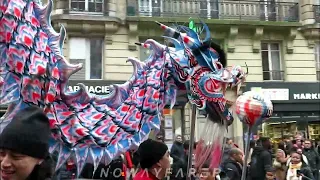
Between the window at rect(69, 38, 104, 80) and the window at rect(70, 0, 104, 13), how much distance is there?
1026 mm

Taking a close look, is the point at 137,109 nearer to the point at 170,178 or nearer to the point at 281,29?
the point at 170,178

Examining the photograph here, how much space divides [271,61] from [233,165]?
36.8 feet

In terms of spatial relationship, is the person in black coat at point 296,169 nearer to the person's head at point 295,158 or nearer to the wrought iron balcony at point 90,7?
the person's head at point 295,158

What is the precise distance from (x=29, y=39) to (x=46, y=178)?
2040 millimetres

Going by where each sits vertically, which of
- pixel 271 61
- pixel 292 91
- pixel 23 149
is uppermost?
pixel 271 61

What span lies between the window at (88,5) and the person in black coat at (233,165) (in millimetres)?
10052

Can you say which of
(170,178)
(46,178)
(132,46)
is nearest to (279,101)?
(132,46)

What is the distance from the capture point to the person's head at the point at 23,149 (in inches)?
90.4

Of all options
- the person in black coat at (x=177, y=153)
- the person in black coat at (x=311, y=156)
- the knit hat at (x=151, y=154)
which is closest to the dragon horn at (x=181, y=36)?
the knit hat at (x=151, y=154)

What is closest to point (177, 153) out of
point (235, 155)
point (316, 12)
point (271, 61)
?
point (235, 155)

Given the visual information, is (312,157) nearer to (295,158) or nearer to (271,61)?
(295,158)

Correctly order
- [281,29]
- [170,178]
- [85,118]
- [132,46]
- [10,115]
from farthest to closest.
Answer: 1. [281,29]
2. [132,46]
3. [170,178]
4. [85,118]
5. [10,115]

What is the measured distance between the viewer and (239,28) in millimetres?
16844

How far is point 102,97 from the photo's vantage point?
4641mm
